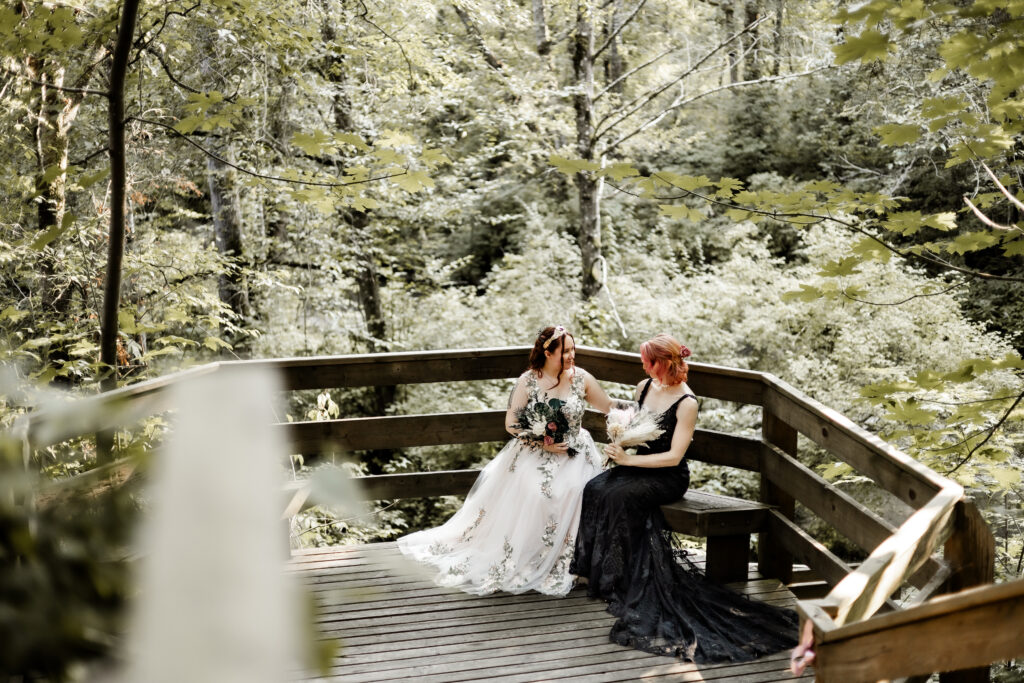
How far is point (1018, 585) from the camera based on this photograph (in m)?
1.56

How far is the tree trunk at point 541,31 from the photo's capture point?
1062 cm

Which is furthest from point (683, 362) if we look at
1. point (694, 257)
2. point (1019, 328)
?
point (694, 257)

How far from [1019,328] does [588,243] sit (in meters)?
5.82

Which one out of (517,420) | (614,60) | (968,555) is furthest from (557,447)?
(614,60)

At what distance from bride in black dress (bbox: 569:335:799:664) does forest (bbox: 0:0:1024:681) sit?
0.80 m

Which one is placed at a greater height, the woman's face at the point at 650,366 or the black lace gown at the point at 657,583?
the woman's face at the point at 650,366

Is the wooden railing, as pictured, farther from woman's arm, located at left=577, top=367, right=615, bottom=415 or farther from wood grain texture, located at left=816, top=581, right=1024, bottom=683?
woman's arm, located at left=577, top=367, right=615, bottom=415

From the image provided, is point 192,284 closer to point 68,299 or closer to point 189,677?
point 68,299

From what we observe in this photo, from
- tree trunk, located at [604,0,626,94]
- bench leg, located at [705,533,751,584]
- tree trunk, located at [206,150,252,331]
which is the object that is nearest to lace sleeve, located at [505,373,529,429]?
bench leg, located at [705,533,751,584]

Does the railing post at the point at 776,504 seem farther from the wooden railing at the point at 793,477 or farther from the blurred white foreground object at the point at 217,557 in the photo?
the blurred white foreground object at the point at 217,557

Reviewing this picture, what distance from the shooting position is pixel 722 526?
13.4 ft

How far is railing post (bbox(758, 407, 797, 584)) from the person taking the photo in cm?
423

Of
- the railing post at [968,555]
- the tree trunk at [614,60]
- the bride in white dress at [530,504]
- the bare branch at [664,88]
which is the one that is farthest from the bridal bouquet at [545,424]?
the tree trunk at [614,60]

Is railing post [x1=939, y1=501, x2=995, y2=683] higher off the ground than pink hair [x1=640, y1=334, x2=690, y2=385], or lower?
lower
